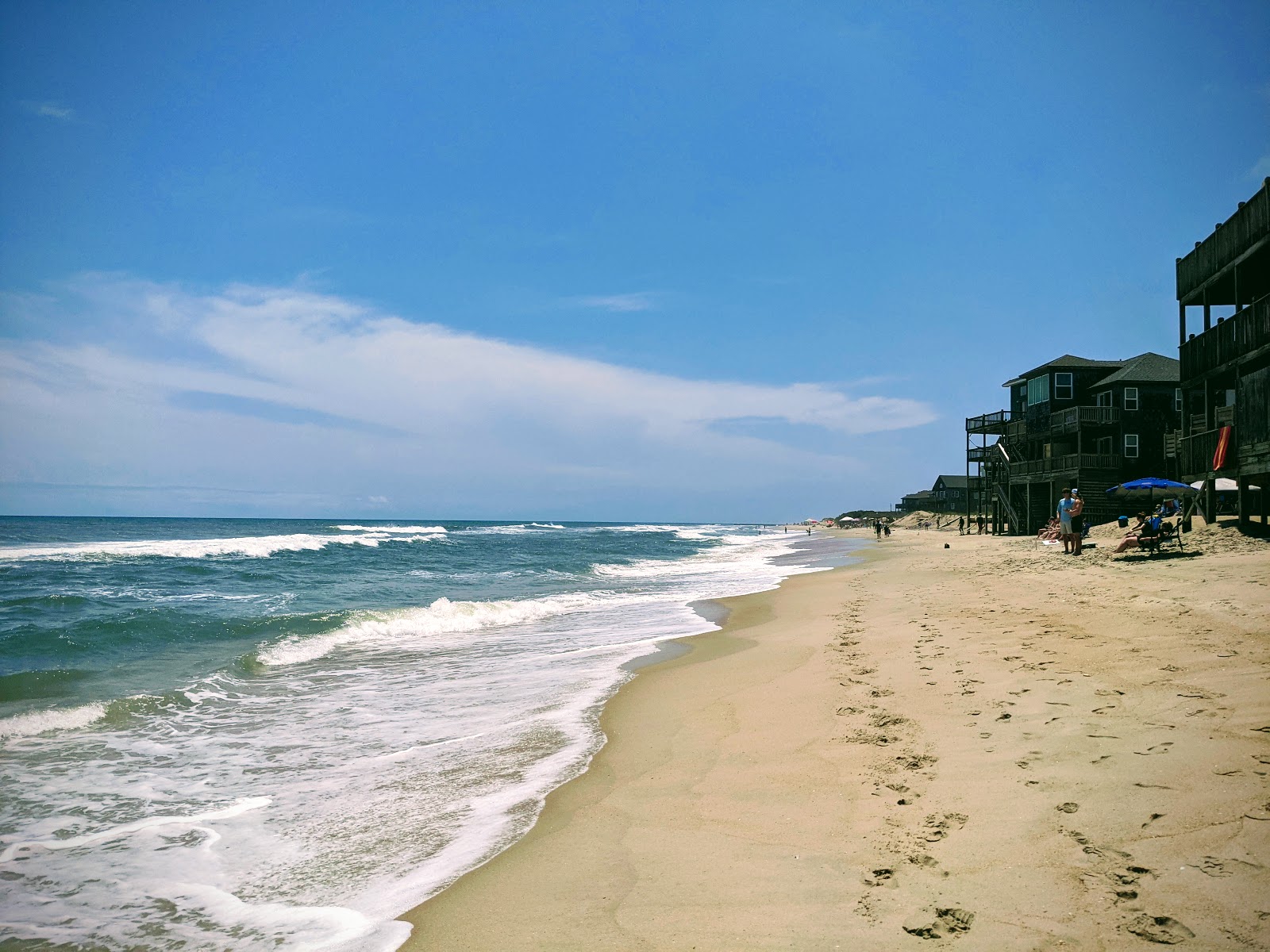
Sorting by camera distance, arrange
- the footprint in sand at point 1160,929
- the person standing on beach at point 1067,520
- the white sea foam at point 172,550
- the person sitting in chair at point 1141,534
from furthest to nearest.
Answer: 1. the white sea foam at point 172,550
2. the person standing on beach at point 1067,520
3. the person sitting in chair at point 1141,534
4. the footprint in sand at point 1160,929

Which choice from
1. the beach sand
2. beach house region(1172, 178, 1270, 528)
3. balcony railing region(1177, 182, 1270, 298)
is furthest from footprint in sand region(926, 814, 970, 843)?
balcony railing region(1177, 182, 1270, 298)

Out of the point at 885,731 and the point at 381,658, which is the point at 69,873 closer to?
the point at 885,731

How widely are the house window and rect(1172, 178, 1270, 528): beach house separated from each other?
15497 mm

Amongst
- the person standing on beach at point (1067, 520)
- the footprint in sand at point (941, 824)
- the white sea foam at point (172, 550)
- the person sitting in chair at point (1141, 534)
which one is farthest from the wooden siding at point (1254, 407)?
the white sea foam at point (172, 550)

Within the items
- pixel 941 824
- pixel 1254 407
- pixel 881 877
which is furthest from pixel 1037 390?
pixel 881 877

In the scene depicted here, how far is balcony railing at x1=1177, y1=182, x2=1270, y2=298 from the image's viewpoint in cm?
1680

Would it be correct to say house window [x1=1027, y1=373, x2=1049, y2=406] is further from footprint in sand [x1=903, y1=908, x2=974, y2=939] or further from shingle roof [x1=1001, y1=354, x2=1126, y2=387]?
footprint in sand [x1=903, y1=908, x2=974, y2=939]

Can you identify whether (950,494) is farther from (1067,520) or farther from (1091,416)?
(1067,520)

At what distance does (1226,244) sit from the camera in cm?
1872

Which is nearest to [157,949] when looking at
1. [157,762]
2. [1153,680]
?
[157,762]

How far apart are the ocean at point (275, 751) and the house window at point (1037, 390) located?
28916 millimetres

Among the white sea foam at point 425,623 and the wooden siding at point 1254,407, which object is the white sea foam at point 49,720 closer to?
the white sea foam at point 425,623

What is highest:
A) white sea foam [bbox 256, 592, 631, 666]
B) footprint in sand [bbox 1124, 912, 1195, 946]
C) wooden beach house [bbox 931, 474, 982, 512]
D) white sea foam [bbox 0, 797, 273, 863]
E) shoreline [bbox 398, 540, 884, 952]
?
wooden beach house [bbox 931, 474, 982, 512]

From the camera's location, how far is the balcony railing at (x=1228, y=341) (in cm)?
1641
